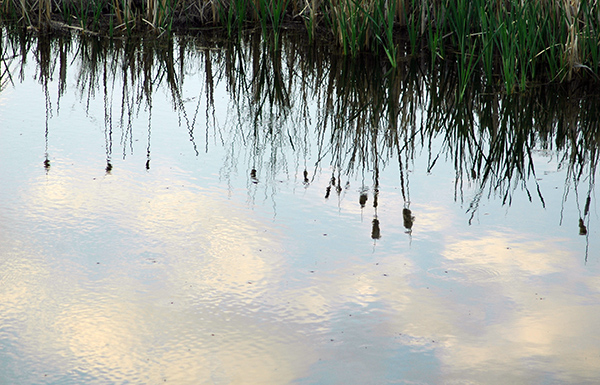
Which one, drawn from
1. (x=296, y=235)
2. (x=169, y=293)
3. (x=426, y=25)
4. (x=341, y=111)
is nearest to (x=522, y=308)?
(x=296, y=235)

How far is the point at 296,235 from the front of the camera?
2.42 meters

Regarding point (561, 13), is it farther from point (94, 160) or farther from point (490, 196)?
point (94, 160)

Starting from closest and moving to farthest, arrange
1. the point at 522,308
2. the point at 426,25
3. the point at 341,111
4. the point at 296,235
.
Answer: the point at 522,308 < the point at 296,235 < the point at 341,111 < the point at 426,25

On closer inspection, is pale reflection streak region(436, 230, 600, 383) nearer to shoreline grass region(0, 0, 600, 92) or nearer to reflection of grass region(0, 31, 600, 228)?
reflection of grass region(0, 31, 600, 228)

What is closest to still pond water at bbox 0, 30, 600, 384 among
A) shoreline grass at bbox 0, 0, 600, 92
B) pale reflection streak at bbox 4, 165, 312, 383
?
pale reflection streak at bbox 4, 165, 312, 383

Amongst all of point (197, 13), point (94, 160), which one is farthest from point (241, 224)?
point (197, 13)

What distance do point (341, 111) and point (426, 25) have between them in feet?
7.17

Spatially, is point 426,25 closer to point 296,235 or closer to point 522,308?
point 296,235

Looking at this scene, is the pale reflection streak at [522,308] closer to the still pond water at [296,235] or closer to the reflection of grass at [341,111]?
the still pond water at [296,235]

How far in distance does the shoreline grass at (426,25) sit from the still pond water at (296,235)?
10.2 inches

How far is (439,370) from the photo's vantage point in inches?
66.9

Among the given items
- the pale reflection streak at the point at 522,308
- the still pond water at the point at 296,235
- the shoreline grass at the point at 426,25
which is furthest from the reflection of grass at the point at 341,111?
the pale reflection streak at the point at 522,308

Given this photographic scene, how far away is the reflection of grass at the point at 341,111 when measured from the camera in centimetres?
321

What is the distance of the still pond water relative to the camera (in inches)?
69.2
